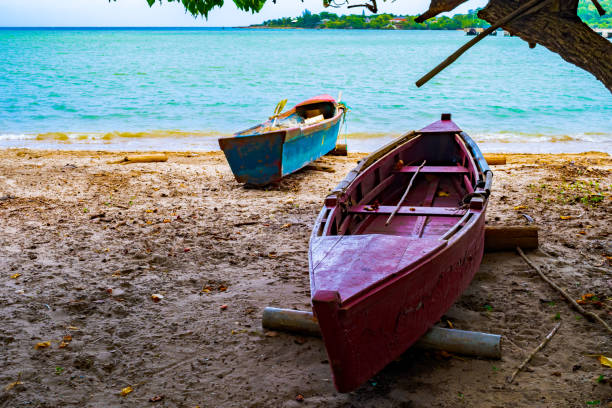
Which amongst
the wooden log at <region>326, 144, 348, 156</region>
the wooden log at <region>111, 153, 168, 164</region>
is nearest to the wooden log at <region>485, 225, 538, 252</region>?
the wooden log at <region>326, 144, 348, 156</region>

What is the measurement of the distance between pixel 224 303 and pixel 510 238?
11.2 feet

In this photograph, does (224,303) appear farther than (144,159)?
No

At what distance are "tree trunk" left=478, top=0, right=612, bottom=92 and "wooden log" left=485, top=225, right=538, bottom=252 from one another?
2306 millimetres

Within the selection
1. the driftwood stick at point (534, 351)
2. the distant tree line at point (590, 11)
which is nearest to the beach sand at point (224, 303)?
the driftwood stick at point (534, 351)

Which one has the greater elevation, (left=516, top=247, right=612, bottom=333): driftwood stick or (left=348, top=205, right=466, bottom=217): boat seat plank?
(left=348, top=205, right=466, bottom=217): boat seat plank

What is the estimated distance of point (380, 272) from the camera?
325cm

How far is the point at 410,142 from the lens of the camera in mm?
7672

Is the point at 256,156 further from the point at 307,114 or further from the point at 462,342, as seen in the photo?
the point at 462,342

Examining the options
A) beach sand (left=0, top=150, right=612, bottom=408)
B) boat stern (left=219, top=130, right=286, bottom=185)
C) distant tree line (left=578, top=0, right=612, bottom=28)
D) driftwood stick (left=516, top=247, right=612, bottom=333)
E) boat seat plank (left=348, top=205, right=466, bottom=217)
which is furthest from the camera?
boat stern (left=219, top=130, right=286, bottom=185)

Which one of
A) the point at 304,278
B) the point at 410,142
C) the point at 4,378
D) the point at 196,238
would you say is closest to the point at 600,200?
the point at 410,142

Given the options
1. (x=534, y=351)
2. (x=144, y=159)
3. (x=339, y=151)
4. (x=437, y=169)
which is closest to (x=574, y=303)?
(x=534, y=351)

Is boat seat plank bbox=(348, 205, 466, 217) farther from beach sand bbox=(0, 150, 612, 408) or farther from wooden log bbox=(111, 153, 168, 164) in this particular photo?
→ wooden log bbox=(111, 153, 168, 164)

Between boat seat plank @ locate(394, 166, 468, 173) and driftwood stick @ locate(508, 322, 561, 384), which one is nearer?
driftwood stick @ locate(508, 322, 561, 384)

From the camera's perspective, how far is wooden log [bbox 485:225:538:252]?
233 inches
